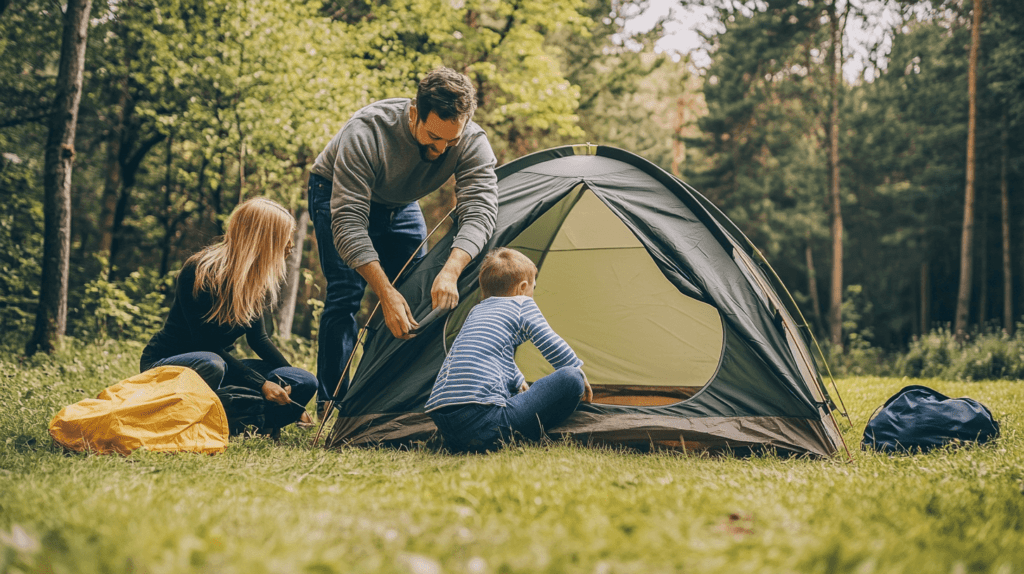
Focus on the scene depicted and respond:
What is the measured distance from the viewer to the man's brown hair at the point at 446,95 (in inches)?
98.2

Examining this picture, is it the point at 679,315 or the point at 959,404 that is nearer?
the point at 959,404

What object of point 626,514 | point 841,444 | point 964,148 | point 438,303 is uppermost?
point 964,148

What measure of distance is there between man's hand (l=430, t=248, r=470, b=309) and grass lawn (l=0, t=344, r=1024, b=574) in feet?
1.98

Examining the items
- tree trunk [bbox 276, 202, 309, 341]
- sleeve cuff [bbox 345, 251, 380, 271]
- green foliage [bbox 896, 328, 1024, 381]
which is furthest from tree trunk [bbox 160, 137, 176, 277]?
green foliage [bbox 896, 328, 1024, 381]

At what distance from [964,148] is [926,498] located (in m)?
17.4

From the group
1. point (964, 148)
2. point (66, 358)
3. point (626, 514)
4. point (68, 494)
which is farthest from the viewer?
point (964, 148)

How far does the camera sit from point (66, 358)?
4.71 meters

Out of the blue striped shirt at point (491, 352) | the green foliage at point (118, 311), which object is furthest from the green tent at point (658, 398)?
the green foliage at point (118, 311)

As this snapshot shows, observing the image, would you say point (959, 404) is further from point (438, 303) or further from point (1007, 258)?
point (1007, 258)

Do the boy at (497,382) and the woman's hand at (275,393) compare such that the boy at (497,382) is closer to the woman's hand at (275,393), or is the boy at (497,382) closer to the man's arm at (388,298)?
the man's arm at (388,298)

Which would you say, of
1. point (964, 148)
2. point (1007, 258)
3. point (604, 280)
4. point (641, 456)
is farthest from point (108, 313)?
point (964, 148)

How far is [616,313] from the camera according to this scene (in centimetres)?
423

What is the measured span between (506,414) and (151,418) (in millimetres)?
1349

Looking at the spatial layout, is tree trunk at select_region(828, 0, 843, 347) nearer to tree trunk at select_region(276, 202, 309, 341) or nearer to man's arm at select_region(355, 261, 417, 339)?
tree trunk at select_region(276, 202, 309, 341)
